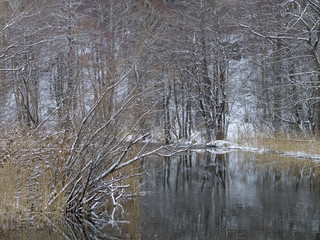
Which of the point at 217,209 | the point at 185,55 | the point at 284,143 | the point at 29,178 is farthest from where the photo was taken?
the point at 185,55

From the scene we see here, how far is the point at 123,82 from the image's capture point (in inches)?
637

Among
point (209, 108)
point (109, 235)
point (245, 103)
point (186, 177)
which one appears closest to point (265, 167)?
point (186, 177)

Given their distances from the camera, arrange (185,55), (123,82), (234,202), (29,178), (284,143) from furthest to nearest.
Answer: (185,55)
(123,82)
(284,143)
(234,202)
(29,178)

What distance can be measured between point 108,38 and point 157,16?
355 cm

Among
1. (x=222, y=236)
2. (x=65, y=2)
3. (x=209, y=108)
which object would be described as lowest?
(x=222, y=236)

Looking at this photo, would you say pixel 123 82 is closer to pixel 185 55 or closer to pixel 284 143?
pixel 284 143

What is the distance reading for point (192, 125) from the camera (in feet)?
80.7

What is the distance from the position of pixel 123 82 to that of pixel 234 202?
Answer: 32.3 feet

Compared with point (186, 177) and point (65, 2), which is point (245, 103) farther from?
point (186, 177)

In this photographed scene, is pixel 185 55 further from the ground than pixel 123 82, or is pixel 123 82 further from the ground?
pixel 185 55

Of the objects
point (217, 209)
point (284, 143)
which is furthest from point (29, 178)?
point (284, 143)

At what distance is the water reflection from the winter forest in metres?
0.96

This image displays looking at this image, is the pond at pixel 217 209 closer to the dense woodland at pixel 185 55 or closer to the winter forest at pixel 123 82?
the winter forest at pixel 123 82

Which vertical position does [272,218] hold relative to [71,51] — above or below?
below
